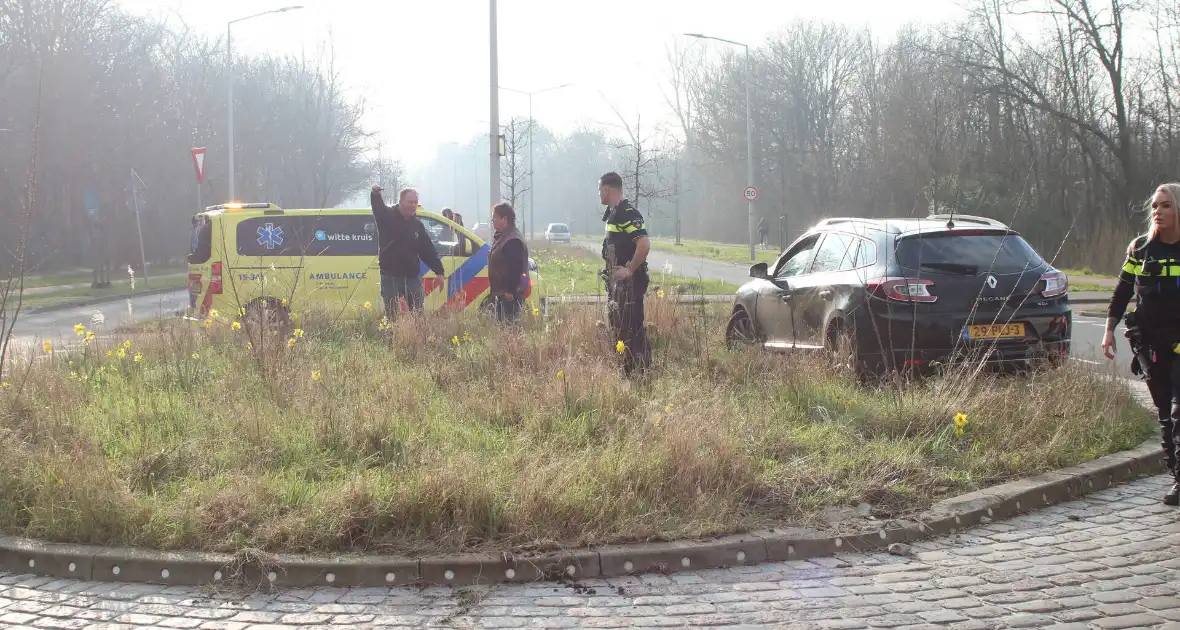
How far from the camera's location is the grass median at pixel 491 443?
4289mm

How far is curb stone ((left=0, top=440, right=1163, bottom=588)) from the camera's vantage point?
395 centimetres

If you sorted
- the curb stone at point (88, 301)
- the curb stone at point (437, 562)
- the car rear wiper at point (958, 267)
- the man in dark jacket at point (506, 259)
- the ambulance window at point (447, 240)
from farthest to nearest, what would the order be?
1. the curb stone at point (88, 301)
2. the ambulance window at point (447, 240)
3. the man in dark jacket at point (506, 259)
4. the car rear wiper at point (958, 267)
5. the curb stone at point (437, 562)

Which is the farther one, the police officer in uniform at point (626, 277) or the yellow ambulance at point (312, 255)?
the yellow ambulance at point (312, 255)

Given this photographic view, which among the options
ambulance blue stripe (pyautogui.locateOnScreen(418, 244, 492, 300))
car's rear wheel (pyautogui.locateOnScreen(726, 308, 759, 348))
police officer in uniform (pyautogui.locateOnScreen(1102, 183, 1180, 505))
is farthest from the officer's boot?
ambulance blue stripe (pyautogui.locateOnScreen(418, 244, 492, 300))

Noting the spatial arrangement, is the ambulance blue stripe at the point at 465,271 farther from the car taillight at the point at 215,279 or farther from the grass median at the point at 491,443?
the grass median at the point at 491,443

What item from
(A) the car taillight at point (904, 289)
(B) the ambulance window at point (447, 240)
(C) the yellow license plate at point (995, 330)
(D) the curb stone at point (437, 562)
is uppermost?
(B) the ambulance window at point (447, 240)

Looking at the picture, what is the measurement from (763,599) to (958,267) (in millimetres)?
4108

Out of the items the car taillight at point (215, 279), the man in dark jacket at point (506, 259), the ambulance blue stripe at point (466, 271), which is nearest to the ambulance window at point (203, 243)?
the car taillight at point (215, 279)

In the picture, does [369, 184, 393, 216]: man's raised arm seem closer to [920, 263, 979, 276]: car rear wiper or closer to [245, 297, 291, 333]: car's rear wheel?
[245, 297, 291, 333]: car's rear wheel

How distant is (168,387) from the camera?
22.5 feet

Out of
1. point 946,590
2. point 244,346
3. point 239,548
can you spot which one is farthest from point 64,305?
point 946,590

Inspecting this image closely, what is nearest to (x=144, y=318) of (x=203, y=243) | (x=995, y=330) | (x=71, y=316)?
(x=203, y=243)

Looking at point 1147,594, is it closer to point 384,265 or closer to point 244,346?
point 244,346

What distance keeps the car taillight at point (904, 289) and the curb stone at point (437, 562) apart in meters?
2.66
